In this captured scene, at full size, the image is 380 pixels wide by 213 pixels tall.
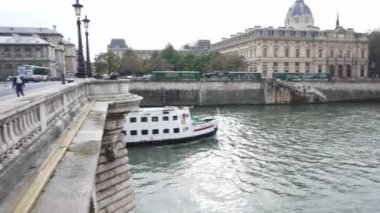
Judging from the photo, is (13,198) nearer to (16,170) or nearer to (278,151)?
(16,170)

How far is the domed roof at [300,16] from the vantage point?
123000 mm

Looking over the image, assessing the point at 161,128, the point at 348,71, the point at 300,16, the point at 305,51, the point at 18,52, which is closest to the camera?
the point at 161,128

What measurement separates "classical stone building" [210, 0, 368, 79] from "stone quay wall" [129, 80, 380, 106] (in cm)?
2705

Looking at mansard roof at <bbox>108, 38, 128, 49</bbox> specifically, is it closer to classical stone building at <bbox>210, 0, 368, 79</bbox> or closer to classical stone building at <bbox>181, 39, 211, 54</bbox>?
classical stone building at <bbox>181, 39, 211, 54</bbox>

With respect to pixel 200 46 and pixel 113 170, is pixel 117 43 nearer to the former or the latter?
pixel 200 46

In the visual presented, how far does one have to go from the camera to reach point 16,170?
4.66 metres

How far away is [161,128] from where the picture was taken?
33188 mm

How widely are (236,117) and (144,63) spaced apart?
51.9m

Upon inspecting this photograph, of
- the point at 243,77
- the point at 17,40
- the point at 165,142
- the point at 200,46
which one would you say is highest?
the point at 200,46

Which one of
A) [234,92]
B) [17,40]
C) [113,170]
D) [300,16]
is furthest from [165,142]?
[300,16]

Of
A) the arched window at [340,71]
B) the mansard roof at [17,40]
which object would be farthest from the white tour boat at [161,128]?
the arched window at [340,71]

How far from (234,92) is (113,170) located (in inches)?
2343

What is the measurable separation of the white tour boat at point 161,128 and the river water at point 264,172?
0.84 metres

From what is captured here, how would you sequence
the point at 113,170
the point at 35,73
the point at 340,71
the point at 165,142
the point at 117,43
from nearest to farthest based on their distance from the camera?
the point at 113,170 < the point at 165,142 < the point at 35,73 < the point at 340,71 < the point at 117,43
